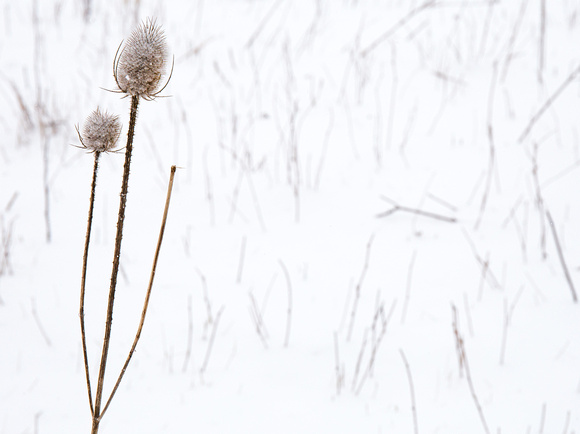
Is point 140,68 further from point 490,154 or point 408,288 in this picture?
point 490,154

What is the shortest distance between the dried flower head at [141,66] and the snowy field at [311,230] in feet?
0.45

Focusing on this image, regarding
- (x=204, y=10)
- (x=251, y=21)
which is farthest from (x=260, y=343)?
(x=204, y=10)

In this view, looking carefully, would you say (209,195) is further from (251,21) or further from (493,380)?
(251,21)

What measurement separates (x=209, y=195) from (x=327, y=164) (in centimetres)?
68

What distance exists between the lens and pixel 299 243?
7.23ft

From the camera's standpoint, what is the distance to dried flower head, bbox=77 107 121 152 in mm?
665

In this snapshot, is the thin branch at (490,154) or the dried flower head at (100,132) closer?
the dried flower head at (100,132)

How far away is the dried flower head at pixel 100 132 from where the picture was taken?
0.66 m

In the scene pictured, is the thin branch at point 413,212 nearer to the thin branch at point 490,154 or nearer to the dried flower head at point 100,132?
the thin branch at point 490,154

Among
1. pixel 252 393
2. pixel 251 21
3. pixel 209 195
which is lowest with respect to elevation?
pixel 252 393

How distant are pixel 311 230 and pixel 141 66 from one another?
1714 millimetres

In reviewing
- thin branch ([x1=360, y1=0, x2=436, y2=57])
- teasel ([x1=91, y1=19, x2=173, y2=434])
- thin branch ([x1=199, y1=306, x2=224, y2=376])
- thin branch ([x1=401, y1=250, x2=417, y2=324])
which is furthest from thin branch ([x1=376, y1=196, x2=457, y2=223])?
teasel ([x1=91, y1=19, x2=173, y2=434])

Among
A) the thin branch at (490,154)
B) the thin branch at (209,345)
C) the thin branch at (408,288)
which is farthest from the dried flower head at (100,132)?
the thin branch at (490,154)

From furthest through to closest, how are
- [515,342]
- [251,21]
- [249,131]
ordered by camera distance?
1. [251,21]
2. [249,131]
3. [515,342]
